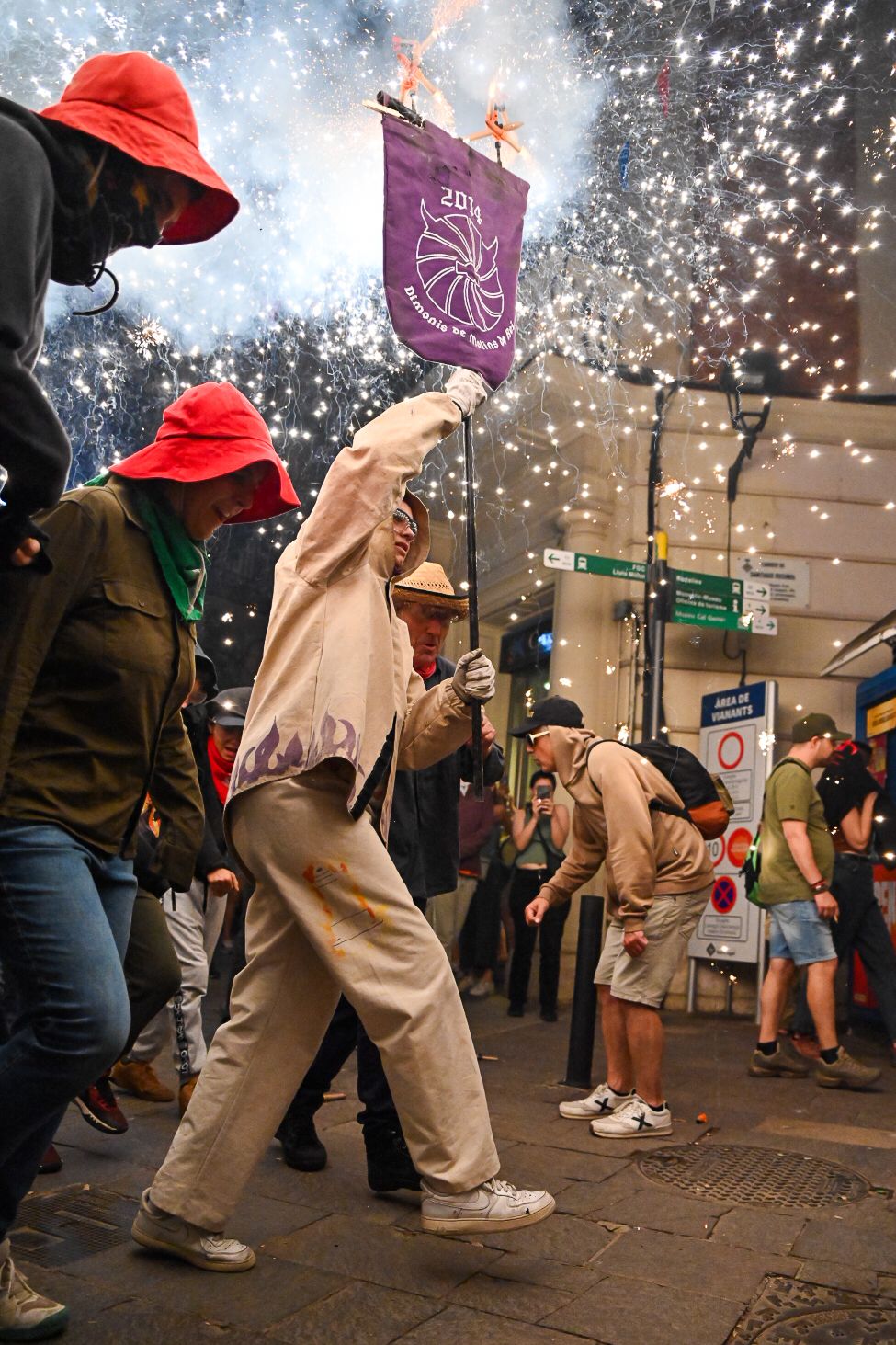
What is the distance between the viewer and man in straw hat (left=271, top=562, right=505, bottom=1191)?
3258 millimetres

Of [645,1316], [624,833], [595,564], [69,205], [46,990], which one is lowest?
[645,1316]

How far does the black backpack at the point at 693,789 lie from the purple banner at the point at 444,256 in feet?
6.51

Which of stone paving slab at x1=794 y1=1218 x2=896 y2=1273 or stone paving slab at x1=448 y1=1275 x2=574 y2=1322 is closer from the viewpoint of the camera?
stone paving slab at x1=448 y1=1275 x2=574 y2=1322

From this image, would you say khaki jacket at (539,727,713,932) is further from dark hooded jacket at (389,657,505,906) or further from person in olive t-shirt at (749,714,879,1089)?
person in olive t-shirt at (749,714,879,1089)

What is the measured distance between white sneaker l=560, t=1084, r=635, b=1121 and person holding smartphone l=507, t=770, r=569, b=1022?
3.49m

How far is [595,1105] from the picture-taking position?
15.4 feet

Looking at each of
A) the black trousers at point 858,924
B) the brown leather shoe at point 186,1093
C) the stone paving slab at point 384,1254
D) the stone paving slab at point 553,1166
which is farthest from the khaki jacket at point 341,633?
the black trousers at point 858,924

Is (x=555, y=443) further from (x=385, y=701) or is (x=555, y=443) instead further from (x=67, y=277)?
(x=67, y=277)

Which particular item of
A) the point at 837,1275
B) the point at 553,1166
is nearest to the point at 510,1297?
the point at 837,1275

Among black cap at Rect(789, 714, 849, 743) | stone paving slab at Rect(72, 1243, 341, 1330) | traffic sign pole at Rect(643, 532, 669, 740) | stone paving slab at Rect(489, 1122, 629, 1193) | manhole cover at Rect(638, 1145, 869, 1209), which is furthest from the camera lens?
traffic sign pole at Rect(643, 532, 669, 740)

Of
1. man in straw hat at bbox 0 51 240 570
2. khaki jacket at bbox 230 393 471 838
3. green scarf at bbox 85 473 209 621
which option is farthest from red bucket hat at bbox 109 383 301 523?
man in straw hat at bbox 0 51 240 570

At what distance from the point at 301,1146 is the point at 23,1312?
1.54 m

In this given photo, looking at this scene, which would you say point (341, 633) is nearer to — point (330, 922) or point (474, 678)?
point (474, 678)

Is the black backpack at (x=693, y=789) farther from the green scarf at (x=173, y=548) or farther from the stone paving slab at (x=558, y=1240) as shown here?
the green scarf at (x=173, y=548)
